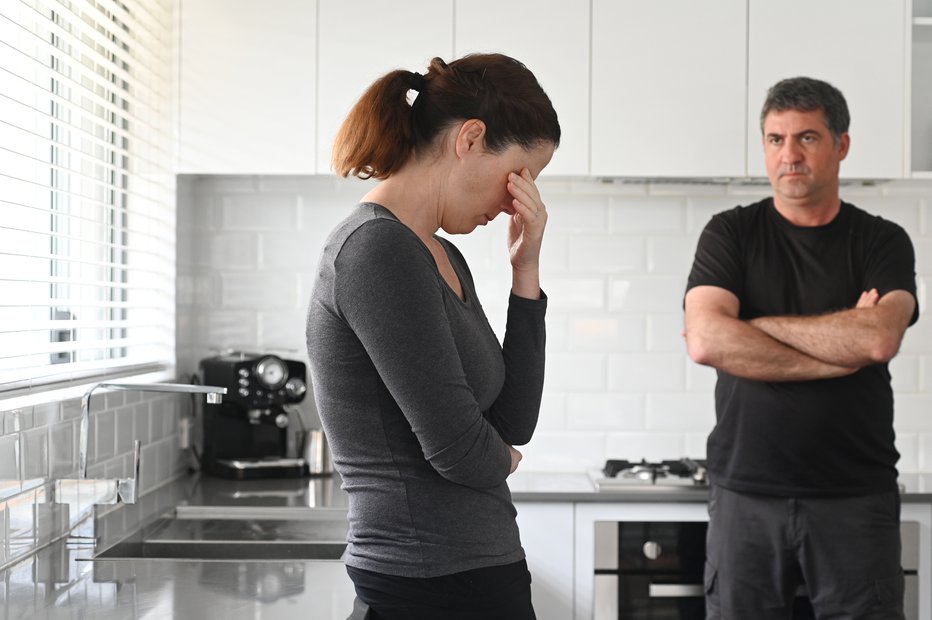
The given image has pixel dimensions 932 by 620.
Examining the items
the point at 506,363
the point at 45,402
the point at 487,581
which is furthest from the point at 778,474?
the point at 45,402

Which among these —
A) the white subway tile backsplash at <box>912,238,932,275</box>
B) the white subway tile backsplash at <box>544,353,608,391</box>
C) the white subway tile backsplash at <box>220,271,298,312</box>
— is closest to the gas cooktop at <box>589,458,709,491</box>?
the white subway tile backsplash at <box>544,353,608,391</box>

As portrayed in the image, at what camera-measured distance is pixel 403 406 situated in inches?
50.4

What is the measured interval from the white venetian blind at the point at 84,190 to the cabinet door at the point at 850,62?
5.71ft

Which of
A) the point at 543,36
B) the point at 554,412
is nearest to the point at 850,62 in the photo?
the point at 543,36

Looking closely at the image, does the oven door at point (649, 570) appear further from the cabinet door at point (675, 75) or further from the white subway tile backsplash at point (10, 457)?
the white subway tile backsplash at point (10, 457)

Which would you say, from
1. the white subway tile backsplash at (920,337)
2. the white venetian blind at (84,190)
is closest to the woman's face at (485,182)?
the white venetian blind at (84,190)

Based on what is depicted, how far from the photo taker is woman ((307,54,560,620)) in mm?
1275

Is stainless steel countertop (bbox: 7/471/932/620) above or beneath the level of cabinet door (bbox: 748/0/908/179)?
beneath

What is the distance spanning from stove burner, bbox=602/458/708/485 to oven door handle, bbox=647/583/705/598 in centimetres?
28

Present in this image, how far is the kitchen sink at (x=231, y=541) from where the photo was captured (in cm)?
228

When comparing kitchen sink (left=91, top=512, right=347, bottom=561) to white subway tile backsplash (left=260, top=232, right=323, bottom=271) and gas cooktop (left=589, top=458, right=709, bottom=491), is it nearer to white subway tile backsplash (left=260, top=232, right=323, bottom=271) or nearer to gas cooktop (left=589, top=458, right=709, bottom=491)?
gas cooktop (left=589, top=458, right=709, bottom=491)

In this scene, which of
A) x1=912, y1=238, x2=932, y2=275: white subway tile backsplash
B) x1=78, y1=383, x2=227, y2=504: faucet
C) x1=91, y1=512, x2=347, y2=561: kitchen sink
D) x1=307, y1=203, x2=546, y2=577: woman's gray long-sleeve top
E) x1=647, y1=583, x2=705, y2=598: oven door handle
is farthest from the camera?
x1=912, y1=238, x2=932, y2=275: white subway tile backsplash

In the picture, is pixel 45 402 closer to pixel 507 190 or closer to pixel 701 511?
pixel 507 190

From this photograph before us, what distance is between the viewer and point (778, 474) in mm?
2418
